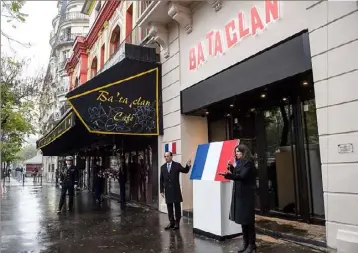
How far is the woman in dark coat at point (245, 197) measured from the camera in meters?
5.26

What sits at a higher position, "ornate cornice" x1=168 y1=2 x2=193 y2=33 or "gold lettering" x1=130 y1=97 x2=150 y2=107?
"ornate cornice" x1=168 y1=2 x2=193 y2=33

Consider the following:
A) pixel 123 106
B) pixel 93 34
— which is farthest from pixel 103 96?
pixel 93 34

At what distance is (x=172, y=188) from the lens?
7.50m

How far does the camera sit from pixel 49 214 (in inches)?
417

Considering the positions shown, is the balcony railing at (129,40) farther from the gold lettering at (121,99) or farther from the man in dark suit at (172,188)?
the man in dark suit at (172,188)

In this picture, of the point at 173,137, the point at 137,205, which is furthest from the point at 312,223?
the point at 137,205

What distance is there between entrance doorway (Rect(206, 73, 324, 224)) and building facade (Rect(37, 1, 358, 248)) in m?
0.02

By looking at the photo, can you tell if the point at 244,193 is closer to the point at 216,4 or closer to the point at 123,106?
the point at 216,4

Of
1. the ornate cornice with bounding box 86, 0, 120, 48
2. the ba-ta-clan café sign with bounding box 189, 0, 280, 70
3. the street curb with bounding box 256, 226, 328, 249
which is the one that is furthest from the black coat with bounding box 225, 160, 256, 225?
the ornate cornice with bounding box 86, 0, 120, 48

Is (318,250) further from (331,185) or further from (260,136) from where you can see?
(260,136)

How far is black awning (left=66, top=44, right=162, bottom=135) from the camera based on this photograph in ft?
29.7

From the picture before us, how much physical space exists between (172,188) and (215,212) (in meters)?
1.45

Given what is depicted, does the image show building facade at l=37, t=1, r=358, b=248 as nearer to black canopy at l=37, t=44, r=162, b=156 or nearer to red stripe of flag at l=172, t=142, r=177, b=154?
red stripe of flag at l=172, t=142, r=177, b=154

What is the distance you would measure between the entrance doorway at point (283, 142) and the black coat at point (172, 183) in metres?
2.10
